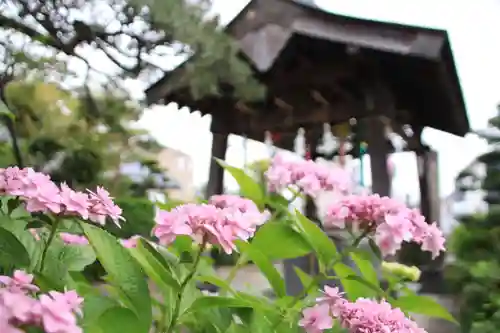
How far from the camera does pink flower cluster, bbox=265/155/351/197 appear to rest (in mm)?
481

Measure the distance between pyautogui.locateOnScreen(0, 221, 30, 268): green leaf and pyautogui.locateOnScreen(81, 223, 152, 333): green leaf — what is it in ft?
0.17

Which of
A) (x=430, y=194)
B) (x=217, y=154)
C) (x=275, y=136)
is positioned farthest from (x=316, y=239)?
(x=430, y=194)

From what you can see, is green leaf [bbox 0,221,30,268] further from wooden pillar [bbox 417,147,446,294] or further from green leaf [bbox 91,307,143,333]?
wooden pillar [bbox 417,147,446,294]

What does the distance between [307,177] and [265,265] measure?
10cm

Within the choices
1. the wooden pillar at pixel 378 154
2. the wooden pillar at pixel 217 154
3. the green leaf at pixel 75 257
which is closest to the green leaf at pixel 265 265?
the green leaf at pixel 75 257

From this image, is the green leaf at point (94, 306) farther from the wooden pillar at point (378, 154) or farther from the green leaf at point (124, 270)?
the wooden pillar at point (378, 154)

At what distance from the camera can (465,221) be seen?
1897mm

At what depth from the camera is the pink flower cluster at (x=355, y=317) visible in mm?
344

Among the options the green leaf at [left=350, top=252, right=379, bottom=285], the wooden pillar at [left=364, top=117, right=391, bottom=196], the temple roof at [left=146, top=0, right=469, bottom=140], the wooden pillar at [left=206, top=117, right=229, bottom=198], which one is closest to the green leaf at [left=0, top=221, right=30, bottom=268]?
the green leaf at [left=350, top=252, right=379, bottom=285]

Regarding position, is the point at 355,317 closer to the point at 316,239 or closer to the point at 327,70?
the point at 316,239

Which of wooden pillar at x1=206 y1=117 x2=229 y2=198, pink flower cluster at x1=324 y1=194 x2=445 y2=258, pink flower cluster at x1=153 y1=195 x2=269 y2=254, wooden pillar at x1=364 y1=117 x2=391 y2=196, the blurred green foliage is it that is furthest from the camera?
wooden pillar at x1=206 y1=117 x2=229 y2=198

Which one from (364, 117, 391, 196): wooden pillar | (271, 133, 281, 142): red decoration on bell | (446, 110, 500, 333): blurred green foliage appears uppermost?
(271, 133, 281, 142): red decoration on bell

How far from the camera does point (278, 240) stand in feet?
1.31

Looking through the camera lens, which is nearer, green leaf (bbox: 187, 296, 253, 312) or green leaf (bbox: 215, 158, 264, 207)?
green leaf (bbox: 187, 296, 253, 312)
